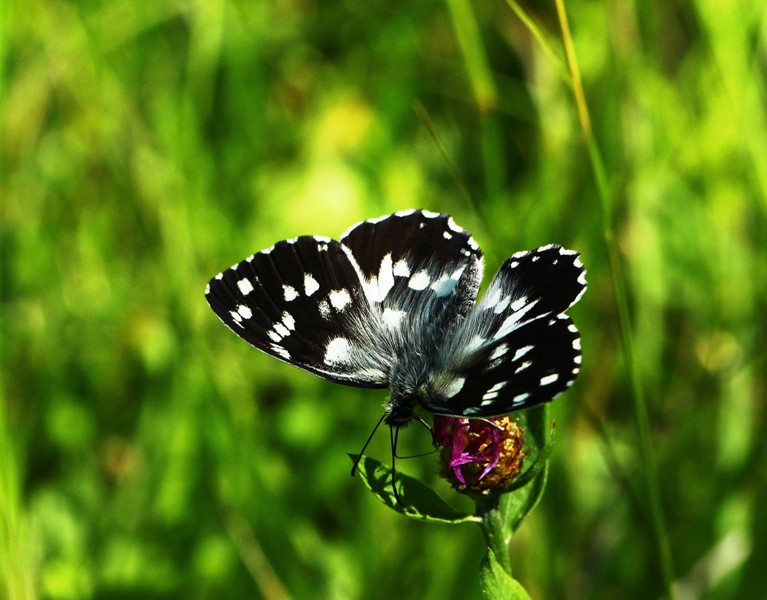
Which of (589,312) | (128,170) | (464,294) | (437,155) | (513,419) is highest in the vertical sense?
(128,170)

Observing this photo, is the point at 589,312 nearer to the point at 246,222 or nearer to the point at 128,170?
the point at 246,222

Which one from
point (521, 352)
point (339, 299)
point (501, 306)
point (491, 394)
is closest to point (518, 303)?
point (501, 306)

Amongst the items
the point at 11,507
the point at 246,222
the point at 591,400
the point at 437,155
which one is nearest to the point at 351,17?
the point at 437,155

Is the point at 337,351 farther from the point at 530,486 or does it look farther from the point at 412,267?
the point at 530,486

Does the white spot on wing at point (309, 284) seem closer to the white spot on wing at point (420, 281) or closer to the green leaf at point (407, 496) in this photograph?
the white spot on wing at point (420, 281)

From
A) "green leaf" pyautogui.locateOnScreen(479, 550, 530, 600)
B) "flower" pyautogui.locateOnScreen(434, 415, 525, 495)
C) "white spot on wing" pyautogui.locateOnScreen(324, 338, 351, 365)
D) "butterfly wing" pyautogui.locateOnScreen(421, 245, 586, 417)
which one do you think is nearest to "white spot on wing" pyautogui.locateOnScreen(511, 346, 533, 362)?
"butterfly wing" pyautogui.locateOnScreen(421, 245, 586, 417)

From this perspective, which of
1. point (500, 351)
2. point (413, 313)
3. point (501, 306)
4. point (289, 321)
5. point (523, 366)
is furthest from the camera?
point (413, 313)

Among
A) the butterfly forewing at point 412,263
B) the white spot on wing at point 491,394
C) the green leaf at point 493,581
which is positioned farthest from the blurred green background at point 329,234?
the green leaf at point 493,581
